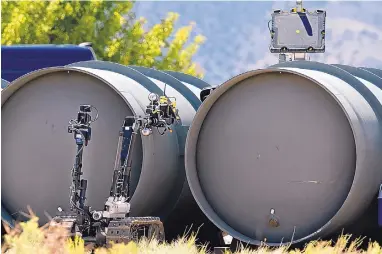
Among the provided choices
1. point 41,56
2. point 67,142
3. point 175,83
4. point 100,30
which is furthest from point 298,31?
point 100,30

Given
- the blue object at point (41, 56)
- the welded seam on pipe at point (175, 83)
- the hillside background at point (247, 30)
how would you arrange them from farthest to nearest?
the hillside background at point (247, 30) < the blue object at point (41, 56) < the welded seam on pipe at point (175, 83)

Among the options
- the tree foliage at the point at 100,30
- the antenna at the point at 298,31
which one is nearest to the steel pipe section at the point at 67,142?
the antenna at the point at 298,31

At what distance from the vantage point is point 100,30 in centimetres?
2752

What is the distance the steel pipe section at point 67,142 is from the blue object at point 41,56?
4627mm

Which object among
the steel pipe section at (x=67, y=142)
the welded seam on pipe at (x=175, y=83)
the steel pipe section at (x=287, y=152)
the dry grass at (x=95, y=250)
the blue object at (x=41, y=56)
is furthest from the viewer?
the blue object at (x=41, y=56)

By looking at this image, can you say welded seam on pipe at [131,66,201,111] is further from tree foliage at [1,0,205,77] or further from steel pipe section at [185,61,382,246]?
tree foliage at [1,0,205,77]

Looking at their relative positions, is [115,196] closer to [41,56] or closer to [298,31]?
[298,31]

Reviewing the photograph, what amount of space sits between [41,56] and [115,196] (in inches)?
252

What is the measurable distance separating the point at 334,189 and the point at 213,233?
2.17 meters

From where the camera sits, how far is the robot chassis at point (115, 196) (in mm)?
11660

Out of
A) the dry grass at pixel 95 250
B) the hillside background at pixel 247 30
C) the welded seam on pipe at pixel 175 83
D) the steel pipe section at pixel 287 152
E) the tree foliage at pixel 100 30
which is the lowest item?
the dry grass at pixel 95 250

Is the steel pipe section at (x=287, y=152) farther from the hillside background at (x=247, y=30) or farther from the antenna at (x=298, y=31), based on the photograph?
the hillside background at (x=247, y=30)

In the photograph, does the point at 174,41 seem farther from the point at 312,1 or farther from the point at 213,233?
the point at 312,1

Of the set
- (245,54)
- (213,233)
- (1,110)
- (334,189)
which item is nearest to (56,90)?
(1,110)
